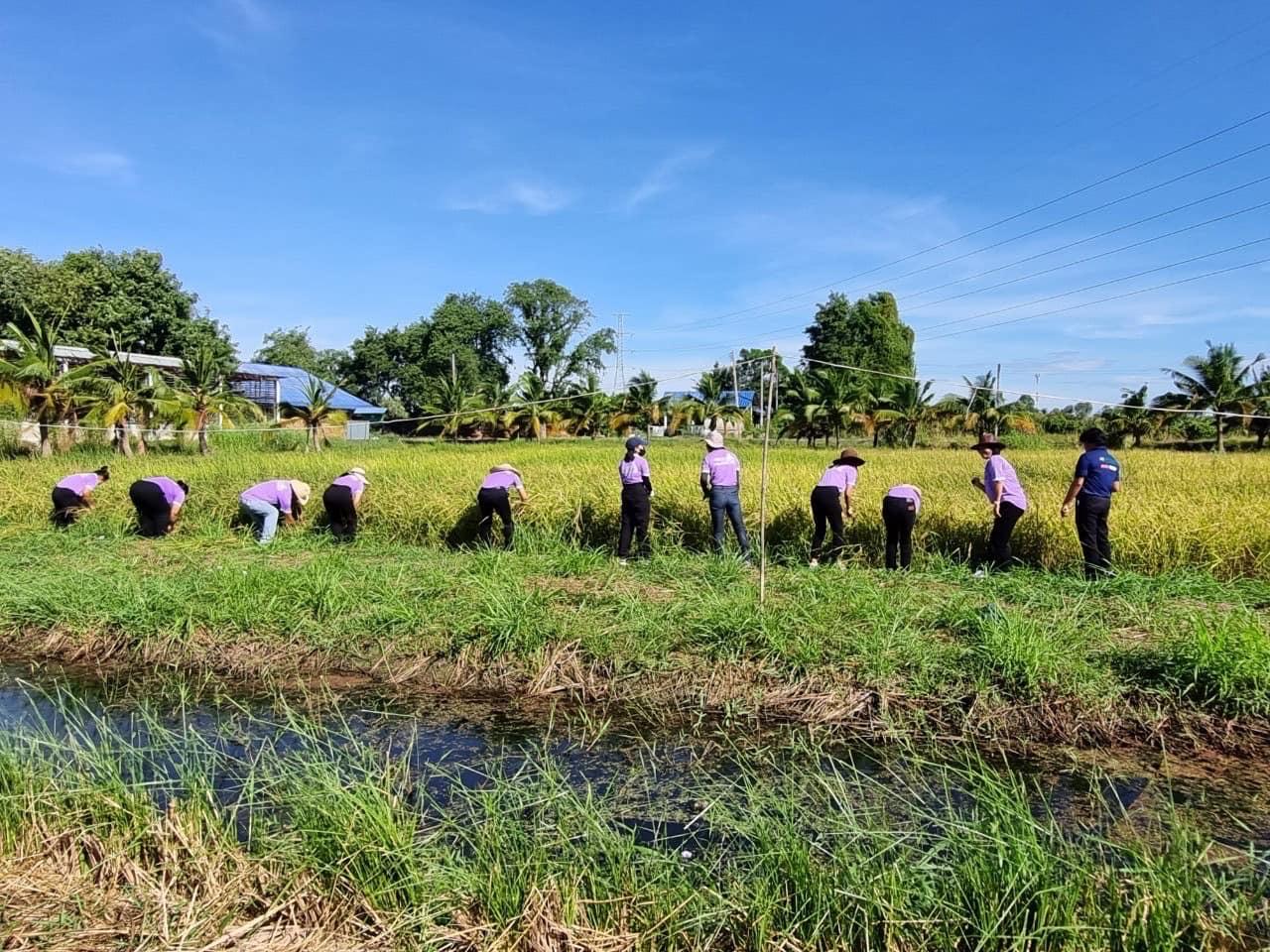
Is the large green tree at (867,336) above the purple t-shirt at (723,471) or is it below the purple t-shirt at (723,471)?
above

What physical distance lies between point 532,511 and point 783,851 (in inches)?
258

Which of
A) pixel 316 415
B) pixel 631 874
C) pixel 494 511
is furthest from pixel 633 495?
pixel 316 415

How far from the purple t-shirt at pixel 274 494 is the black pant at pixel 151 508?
1.08 metres

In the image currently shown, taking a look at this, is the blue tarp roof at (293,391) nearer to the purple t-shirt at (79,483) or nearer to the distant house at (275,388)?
the distant house at (275,388)

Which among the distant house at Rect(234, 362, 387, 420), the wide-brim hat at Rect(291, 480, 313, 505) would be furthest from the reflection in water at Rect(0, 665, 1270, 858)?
the distant house at Rect(234, 362, 387, 420)

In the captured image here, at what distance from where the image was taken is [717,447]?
308 inches

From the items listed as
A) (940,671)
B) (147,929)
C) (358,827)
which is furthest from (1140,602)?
(147,929)

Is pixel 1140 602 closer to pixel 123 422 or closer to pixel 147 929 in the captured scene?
pixel 147 929

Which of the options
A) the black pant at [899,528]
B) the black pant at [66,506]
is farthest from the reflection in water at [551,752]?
the black pant at [66,506]

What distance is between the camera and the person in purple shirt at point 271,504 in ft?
29.0

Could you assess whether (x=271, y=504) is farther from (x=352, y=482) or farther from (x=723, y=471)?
(x=723, y=471)

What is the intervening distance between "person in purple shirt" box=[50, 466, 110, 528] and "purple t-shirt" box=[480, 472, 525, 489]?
193 inches

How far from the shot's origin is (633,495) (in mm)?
7832

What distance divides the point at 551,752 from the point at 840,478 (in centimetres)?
413
